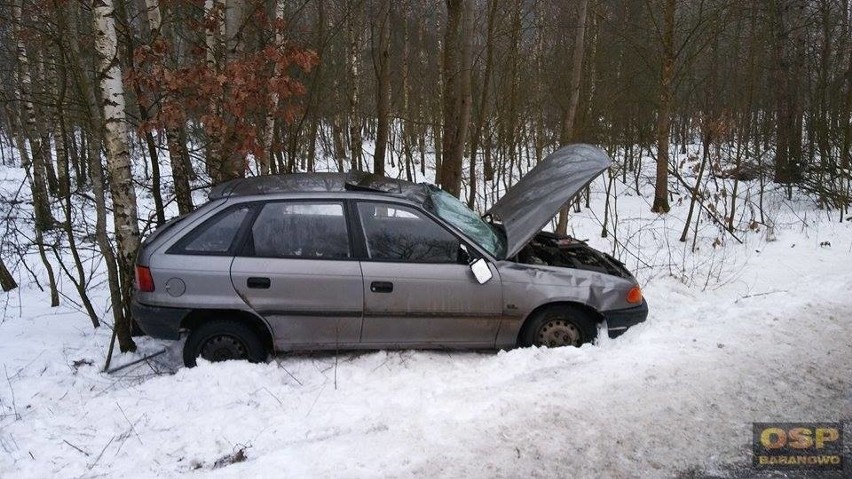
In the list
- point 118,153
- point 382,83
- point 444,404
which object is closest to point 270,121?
point 382,83

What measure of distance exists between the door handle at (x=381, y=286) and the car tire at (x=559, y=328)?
1.24 meters

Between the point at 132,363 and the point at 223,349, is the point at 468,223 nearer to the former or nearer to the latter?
the point at 223,349

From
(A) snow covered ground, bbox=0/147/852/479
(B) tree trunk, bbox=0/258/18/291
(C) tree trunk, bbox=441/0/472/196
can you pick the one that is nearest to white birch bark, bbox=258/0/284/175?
(C) tree trunk, bbox=441/0/472/196

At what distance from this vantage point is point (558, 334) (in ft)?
15.1

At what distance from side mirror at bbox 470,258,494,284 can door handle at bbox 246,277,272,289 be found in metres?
1.64

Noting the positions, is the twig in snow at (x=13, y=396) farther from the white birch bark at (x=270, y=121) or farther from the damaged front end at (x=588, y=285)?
the damaged front end at (x=588, y=285)

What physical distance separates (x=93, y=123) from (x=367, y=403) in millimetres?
3595

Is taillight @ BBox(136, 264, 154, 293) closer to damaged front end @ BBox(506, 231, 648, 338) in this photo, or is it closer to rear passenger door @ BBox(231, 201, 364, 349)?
rear passenger door @ BBox(231, 201, 364, 349)

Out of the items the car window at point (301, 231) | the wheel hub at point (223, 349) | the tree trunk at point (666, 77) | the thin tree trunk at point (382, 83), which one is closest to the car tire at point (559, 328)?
the car window at point (301, 231)

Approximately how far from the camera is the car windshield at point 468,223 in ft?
15.1

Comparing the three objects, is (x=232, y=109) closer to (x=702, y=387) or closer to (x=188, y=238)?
(x=188, y=238)

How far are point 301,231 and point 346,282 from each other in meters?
0.57

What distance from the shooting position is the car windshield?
461 cm

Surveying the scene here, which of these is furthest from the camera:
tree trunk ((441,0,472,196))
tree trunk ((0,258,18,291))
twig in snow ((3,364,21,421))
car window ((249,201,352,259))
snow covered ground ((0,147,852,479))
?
tree trunk ((0,258,18,291))
